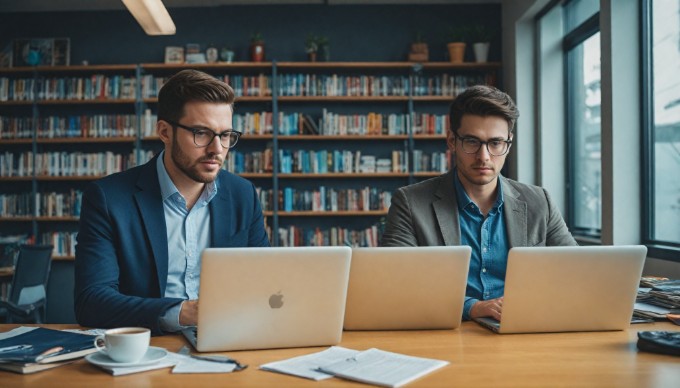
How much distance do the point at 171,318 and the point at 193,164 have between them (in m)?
0.55

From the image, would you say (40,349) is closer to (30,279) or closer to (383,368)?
(383,368)

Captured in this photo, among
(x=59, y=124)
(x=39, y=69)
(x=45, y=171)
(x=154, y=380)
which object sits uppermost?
(x=39, y=69)

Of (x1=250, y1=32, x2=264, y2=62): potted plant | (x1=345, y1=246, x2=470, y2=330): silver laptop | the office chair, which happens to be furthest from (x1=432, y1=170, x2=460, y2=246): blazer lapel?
(x1=250, y1=32, x2=264, y2=62): potted plant

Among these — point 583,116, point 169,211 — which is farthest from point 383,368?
point 583,116

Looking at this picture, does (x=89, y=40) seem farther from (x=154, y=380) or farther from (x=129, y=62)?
(x=154, y=380)

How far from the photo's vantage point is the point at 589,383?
1280 mm

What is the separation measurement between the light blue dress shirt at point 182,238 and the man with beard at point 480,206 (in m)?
0.61

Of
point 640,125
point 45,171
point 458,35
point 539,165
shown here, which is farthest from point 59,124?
point 640,125

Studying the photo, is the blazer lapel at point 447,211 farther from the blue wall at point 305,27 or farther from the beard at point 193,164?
the blue wall at point 305,27

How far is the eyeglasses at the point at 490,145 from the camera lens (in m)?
2.20

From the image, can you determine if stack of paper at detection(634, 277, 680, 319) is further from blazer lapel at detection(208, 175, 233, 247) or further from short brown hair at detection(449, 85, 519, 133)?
blazer lapel at detection(208, 175, 233, 247)

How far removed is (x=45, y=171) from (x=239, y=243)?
4382 millimetres

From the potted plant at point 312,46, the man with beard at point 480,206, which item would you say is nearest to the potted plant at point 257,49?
the potted plant at point 312,46

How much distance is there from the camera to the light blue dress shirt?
210 centimetres
